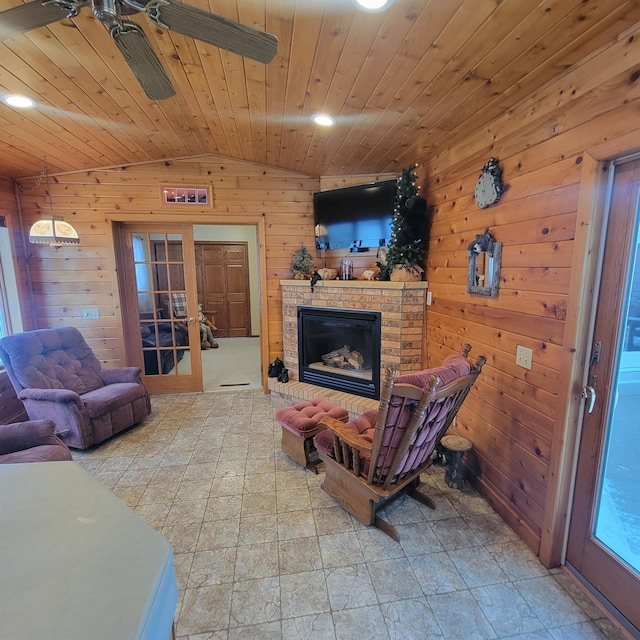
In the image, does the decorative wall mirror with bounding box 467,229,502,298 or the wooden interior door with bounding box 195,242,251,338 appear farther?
the wooden interior door with bounding box 195,242,251,338

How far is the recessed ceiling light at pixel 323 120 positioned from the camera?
96.0 inches

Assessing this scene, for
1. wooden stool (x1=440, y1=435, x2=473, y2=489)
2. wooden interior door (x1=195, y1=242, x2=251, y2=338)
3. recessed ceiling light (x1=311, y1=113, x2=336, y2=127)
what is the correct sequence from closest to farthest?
wooden stool (x1=440, y1=435, x2=473, y2=489) → recessed ceiling light (x1=311, y1=113, x2=336, y2=127) → wooden interior door (x1=195, y1=242, x2=251, y2=338)

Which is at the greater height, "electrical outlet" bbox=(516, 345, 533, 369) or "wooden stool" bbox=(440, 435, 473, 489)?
"electrical outlet" bbox=(516, 345, 533, 369)

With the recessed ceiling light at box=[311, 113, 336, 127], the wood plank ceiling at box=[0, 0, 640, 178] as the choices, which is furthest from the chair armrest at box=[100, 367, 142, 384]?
the recessed ceiling light at box=[311, 113, 336, 127]

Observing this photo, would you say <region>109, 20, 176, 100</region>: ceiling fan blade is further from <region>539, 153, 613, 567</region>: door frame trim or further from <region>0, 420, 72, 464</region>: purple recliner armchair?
<region>0, 420, 72, 464</region>: purple recliner armchair

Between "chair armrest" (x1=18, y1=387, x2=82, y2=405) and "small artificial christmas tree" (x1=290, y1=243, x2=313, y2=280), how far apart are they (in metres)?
2.40

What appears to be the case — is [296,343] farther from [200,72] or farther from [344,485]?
[200,72]

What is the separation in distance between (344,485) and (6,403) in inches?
134

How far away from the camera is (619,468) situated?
60.2 inches

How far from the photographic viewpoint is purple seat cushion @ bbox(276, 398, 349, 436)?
256 centimetres

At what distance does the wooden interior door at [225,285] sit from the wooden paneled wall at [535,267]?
5.59m

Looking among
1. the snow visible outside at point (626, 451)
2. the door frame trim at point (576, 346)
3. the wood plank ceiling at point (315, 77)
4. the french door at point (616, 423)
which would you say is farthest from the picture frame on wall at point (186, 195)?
the snow visible outside at point (626, 451)

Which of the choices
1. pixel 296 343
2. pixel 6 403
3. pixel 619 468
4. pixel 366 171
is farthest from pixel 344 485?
pixel 6 403

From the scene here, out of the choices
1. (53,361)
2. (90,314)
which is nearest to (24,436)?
(53,361)
